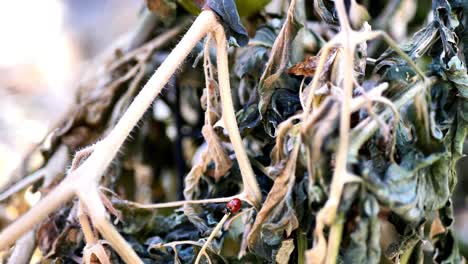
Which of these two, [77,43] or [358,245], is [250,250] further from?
[77,43]

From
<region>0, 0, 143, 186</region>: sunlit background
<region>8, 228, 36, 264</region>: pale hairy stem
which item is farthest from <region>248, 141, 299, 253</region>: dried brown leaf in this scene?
<region>0, 0, 143, 186</region>: sunlit background

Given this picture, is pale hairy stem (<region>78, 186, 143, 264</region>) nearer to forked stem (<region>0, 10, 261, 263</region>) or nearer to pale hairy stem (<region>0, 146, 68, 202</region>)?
forked stem (<region>0, 10, 261, 263</region>)

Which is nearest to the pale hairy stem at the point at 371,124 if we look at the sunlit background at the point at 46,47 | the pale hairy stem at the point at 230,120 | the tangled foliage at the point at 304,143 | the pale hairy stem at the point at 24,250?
the tangled foliage at the point at 304,143

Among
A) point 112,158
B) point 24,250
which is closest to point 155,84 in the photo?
point 112,158

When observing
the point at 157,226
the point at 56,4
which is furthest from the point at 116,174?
the point at 56,4

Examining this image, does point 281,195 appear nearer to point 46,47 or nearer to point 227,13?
point 227,13
